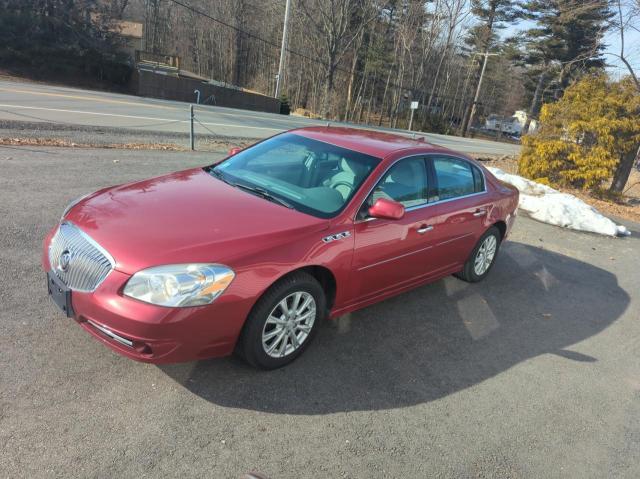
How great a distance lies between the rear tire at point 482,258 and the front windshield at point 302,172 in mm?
2038

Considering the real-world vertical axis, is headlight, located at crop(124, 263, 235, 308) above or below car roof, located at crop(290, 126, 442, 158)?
below

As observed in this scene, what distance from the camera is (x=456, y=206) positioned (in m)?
4.65

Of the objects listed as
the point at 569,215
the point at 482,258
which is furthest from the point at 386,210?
the point at 569,215

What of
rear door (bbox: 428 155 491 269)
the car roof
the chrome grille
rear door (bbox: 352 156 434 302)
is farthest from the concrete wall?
the chrome grille

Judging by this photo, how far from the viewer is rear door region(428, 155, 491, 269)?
4.46 m

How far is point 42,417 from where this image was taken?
259cm

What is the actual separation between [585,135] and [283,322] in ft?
41.0

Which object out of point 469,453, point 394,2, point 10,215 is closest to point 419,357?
point 469,453

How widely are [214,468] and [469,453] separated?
1532 millimetres

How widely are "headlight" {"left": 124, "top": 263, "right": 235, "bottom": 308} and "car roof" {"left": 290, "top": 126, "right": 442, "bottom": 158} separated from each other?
199 centimetres

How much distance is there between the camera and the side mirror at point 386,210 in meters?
3.50

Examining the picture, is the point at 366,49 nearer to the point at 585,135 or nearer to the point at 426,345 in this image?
the point at 585,135

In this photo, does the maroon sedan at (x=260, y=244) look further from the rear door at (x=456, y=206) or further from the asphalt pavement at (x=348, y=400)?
the asphalt pavement at (x=348, y=400)

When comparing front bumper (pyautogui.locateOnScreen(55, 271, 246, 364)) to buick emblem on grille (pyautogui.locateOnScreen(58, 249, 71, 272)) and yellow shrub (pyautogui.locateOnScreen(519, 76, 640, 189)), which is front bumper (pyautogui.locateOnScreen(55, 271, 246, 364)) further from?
yellow shrub (pyautogui.locateOnScreen(519, 76, 640, 189))
